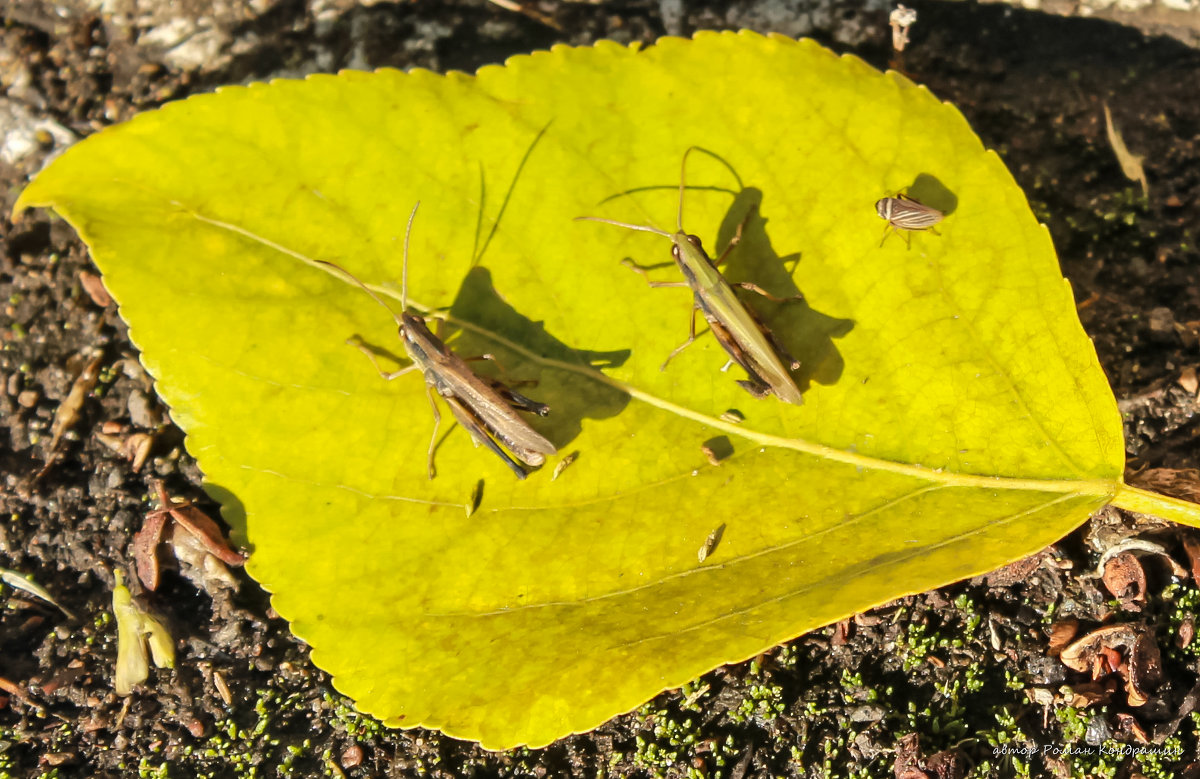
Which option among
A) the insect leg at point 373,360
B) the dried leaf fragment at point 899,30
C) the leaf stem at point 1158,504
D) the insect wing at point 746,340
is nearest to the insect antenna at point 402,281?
the insect leg at point 373,360

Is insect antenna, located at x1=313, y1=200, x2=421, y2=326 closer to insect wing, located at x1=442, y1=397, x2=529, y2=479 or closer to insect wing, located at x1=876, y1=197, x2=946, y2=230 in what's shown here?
insect wing, located at x1=442, y1=397, x2=529, y2=479

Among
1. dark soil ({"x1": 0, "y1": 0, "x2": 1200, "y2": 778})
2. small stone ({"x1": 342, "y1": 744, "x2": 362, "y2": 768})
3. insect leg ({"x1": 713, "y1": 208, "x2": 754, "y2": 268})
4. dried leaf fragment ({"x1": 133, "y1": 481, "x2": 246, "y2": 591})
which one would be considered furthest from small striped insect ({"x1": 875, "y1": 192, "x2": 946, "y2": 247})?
dried leaf fragment ({"x1": 133, "y1": 481, "x2": 246, "y2": 591})

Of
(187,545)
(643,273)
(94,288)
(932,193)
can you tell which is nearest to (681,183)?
(643,273)

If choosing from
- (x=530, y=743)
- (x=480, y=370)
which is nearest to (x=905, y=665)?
(x=530, y=743)

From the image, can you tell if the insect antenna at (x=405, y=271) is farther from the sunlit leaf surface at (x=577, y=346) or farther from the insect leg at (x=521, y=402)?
the insect leg at (x=521, y=402)

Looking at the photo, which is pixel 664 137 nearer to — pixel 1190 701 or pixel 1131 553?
pixel 1131 553

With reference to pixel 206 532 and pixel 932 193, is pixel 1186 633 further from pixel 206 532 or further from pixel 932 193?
pixel 206 532
